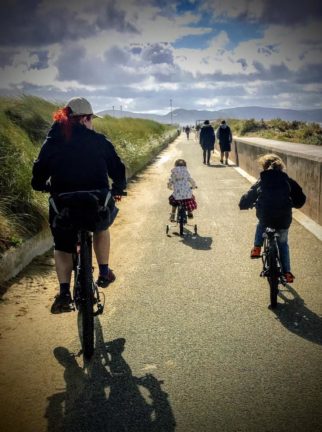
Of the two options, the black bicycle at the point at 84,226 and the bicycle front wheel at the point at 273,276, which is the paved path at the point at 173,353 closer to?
the bicycle front wheel at the point at 273,276

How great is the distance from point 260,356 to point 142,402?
1219 millimetres

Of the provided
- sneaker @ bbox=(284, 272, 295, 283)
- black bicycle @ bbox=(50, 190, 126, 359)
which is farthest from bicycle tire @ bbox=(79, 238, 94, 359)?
sneaker @ bbox=(284, 272, 295, 283)

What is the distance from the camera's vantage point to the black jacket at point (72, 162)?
150 inches

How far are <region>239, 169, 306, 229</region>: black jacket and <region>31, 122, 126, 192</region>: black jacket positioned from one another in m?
2.07

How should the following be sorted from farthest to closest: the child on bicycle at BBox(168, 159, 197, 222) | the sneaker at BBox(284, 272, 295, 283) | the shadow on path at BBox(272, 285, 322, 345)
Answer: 1. the child on bicycle at BBox(168, 159, 197, 222)
2. the sneaker at BBox(284, 272, 295, 283)
3. the shadow on path at BBox(272, 285, 322, 345)

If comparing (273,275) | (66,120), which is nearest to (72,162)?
(66,120)

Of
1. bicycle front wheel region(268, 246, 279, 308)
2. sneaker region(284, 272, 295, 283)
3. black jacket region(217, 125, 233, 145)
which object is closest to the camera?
bicycle front wheel region(268, 246, 279, 308)

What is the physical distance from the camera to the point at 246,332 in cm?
424

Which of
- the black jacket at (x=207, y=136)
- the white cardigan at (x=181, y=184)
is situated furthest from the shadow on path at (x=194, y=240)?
the black jacket at (x=207, y=136)

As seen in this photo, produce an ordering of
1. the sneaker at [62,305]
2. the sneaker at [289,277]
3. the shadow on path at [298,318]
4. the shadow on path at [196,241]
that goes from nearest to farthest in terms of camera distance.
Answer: the sneaker at [62,305]
the shadow on path at [298,318]
the sneaker at [289,277]
the shadow on path at [196,241]

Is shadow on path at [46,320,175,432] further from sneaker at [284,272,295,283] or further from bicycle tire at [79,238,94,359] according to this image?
sneaker at [284,272,295,283]

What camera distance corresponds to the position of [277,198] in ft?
16.1

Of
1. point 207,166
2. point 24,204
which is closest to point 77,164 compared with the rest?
point 24,204

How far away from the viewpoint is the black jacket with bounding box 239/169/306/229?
16.1 ft
